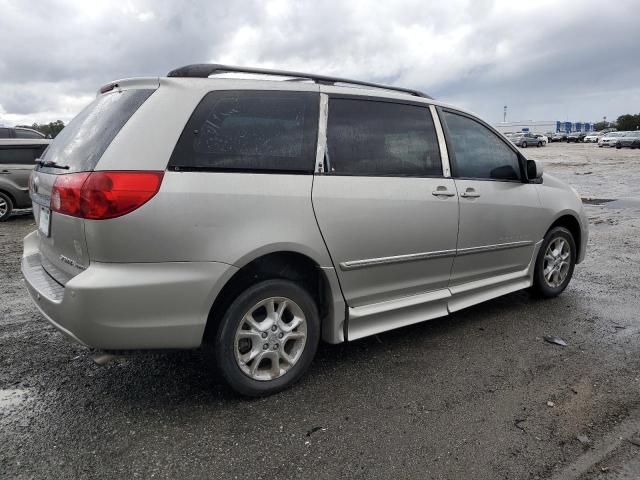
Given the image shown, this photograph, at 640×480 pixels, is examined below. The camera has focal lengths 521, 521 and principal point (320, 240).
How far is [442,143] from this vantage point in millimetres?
4020

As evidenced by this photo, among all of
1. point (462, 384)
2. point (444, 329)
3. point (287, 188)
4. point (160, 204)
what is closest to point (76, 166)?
point (160, 204)

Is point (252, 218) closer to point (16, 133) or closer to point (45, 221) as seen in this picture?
point (45, 221)

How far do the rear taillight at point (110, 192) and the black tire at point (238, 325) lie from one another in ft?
2.54

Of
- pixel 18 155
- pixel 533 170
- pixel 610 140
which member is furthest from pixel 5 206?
pixel 610 140

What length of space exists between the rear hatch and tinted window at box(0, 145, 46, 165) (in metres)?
9.06

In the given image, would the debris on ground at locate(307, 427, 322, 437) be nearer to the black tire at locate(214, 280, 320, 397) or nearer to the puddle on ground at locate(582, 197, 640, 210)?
the black tire at locate(214, 280, 320, 397)

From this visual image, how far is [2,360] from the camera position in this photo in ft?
12.0

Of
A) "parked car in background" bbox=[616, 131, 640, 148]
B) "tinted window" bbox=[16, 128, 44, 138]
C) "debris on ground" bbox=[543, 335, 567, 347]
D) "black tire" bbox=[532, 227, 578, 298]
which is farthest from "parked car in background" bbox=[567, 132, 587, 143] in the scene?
"debris on ground" bbox=[543, 335, 567, 347]

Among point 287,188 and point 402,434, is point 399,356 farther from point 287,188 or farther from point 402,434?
point 287,188

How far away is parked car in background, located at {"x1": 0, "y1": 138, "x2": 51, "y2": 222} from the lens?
35.8ft

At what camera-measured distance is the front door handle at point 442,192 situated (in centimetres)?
382

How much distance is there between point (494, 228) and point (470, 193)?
44cm

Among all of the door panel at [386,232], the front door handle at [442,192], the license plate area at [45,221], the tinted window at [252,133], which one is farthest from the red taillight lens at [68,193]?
the front door handle at [442,192]

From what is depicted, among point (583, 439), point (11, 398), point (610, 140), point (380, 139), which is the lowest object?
point (583, 439)
